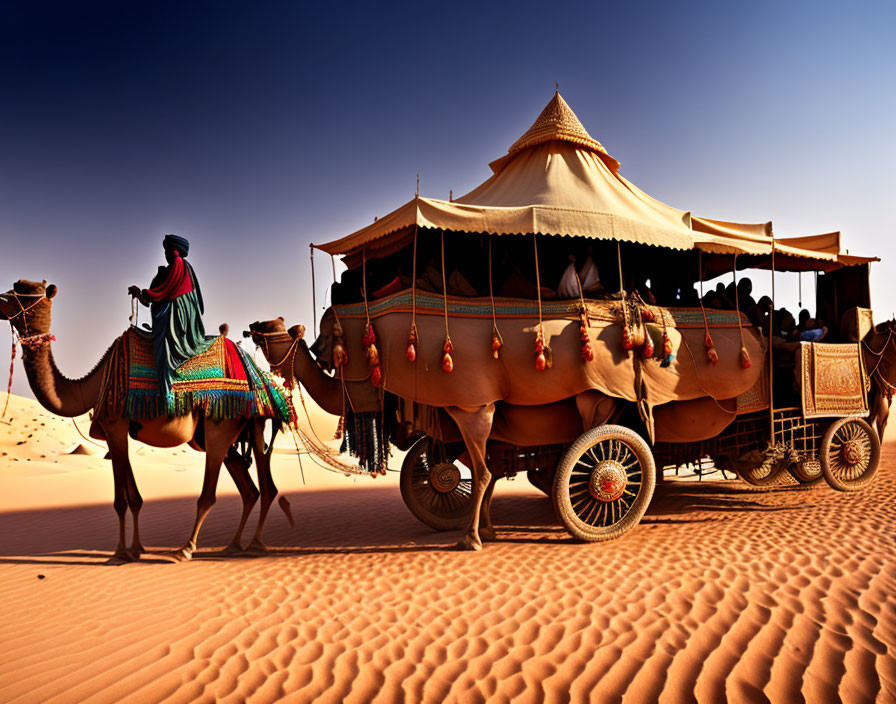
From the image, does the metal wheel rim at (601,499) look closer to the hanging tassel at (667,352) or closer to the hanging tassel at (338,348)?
the hanging tassel at (667,352)

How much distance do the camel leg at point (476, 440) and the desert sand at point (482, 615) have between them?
35 centimetres

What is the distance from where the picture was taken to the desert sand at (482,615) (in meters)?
3.61

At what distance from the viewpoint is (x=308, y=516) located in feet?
31.9

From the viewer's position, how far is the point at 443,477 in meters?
8.00

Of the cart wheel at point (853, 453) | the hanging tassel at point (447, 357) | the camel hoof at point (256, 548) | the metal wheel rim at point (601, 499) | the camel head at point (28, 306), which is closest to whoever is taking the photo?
the camel head at point (28, 306)

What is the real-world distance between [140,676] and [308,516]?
6.01m

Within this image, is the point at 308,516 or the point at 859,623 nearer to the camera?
the point at 859,623

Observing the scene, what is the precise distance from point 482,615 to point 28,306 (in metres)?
5.75

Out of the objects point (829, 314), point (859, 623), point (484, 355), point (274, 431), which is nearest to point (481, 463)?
point (484, 355)

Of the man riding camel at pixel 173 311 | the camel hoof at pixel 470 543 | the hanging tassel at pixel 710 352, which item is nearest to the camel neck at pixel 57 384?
the man riding camel at pixel 173 311

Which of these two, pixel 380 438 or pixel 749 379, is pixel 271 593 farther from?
pixel 749 379

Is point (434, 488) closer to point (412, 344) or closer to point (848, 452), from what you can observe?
point (412, 344)

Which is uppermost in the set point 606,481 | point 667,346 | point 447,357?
point 667,346

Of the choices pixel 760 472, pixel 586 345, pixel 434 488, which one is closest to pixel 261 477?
pixel 434 488
